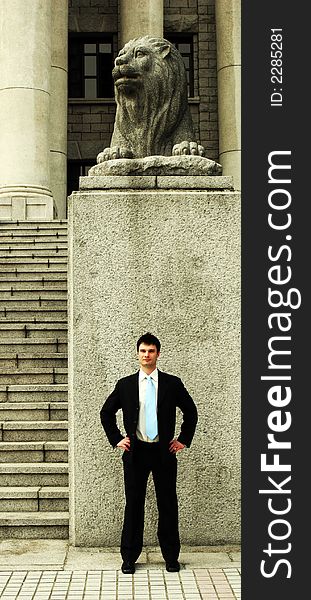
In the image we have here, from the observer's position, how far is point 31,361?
10102 mm

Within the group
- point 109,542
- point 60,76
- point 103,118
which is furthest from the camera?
point 103,118

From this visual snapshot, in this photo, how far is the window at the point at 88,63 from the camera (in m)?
29.6

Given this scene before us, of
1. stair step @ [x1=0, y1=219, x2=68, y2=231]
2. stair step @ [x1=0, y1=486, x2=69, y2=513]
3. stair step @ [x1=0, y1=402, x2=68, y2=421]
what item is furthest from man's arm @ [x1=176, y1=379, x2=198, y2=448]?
stair step @ [x1=0, y1=219, x2=68, y2=231]

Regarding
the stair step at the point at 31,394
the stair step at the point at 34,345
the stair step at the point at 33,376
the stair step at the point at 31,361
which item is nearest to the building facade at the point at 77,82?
the stair step at the point at 34,345

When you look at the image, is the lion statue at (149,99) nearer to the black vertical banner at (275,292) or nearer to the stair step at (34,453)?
the stair step at (34,453)

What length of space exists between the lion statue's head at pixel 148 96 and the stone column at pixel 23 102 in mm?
11630

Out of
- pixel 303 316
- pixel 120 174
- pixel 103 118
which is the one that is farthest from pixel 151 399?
pixel 103 118

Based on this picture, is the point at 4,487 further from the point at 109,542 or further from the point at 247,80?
the point at 247,80

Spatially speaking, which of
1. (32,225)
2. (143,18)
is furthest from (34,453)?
(143,18)

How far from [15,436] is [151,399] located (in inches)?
109

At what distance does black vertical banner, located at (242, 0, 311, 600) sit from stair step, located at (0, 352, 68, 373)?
6221mm

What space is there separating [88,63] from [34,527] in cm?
2498

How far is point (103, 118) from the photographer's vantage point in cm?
2902

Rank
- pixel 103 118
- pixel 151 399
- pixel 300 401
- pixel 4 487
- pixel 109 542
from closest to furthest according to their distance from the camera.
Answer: pixel 300 401, pixel 151 399, pixel 109 542, pixel 4 487, pixel 103 118
